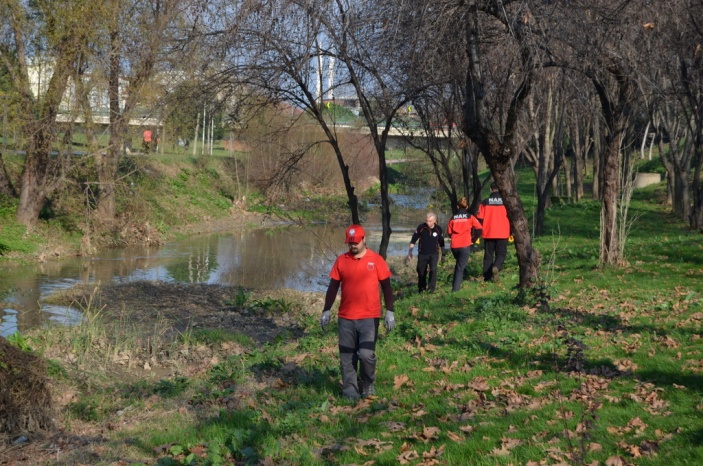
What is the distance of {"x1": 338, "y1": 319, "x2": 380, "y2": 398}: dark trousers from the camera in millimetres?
8961

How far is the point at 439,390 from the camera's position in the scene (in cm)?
882

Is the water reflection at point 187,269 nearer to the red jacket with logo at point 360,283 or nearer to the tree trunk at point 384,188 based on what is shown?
the tree trunk at point 384,188

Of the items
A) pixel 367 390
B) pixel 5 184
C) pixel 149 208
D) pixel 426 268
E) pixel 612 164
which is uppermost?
pixel 612 164

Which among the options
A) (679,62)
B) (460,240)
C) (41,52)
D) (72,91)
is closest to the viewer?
(460,240)

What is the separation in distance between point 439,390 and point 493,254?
9.12 metres

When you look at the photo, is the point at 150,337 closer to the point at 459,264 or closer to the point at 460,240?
the point at 459,264

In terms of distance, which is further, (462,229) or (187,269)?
(187,269)

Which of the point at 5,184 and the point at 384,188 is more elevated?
the point at 384,188

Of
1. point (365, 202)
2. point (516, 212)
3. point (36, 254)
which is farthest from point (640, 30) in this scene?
point (365, 202)

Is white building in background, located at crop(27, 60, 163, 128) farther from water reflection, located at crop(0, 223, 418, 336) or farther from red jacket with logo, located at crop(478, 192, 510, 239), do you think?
red jacket with logo, located at crop(478, 192, 510, 239)

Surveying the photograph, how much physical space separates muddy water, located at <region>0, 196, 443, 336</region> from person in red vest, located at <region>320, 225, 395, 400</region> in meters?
8.62

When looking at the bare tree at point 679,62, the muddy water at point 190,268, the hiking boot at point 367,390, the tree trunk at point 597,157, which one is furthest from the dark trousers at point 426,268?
the tree trunk at point 597,157

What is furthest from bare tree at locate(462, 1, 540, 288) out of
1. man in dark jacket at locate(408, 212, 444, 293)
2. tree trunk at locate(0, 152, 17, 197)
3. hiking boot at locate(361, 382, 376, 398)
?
tree trunk at locate(0, 152, 17, 197)

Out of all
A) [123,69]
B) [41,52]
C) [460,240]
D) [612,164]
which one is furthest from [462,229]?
[41,52]
